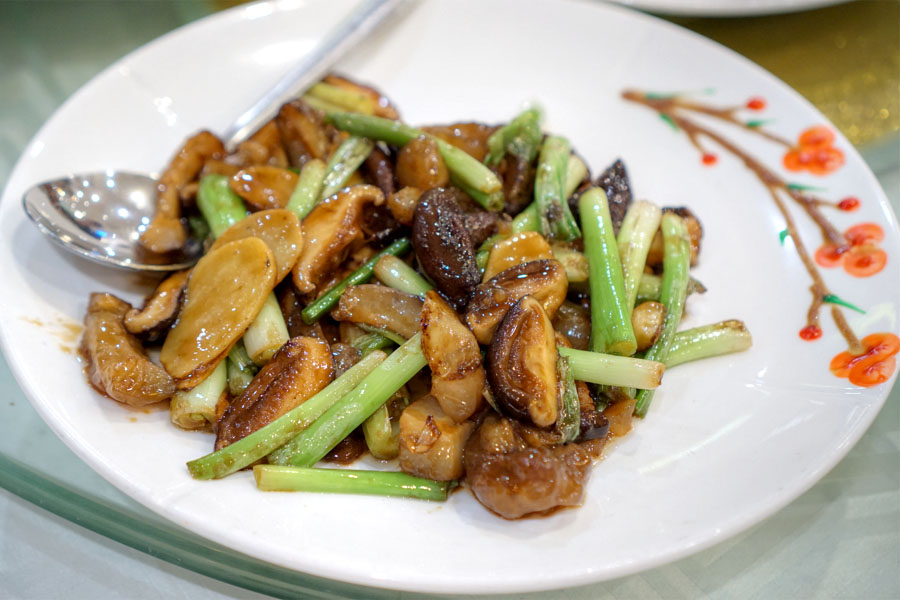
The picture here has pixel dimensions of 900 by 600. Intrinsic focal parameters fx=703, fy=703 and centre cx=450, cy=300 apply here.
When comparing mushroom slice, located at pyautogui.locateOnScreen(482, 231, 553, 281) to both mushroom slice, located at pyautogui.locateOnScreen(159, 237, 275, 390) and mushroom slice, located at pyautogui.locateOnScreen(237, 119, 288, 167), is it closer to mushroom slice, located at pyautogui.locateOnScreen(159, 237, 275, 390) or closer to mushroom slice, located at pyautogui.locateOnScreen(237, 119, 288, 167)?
mushroom slice, located at pyautogui.locateOnScreen(159, 237, 275, 390)

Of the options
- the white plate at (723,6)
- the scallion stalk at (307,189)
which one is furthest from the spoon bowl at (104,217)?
the white plate at (723,6)

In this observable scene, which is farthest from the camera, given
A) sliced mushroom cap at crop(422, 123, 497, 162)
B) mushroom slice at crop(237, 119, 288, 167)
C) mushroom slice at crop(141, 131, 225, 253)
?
mushroom slice at crop(237, 119, 288, 167)

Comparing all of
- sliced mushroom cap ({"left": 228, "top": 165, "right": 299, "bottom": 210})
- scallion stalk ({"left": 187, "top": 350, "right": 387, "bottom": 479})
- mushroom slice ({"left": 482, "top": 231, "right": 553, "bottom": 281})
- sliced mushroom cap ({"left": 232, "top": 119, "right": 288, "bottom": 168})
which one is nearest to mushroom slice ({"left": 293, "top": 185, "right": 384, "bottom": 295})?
sliced mushroom cap ({"left": 228, "top": 165, "right": 299, "bottom": 210})

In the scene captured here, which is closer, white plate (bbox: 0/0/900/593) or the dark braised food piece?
white plate (bbox: 0/0/900/593)

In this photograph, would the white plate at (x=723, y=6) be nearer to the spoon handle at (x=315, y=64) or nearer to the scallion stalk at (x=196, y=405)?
the spoon handle at (x=315, y=64)

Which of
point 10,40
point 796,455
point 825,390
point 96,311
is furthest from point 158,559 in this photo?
point 10,40
